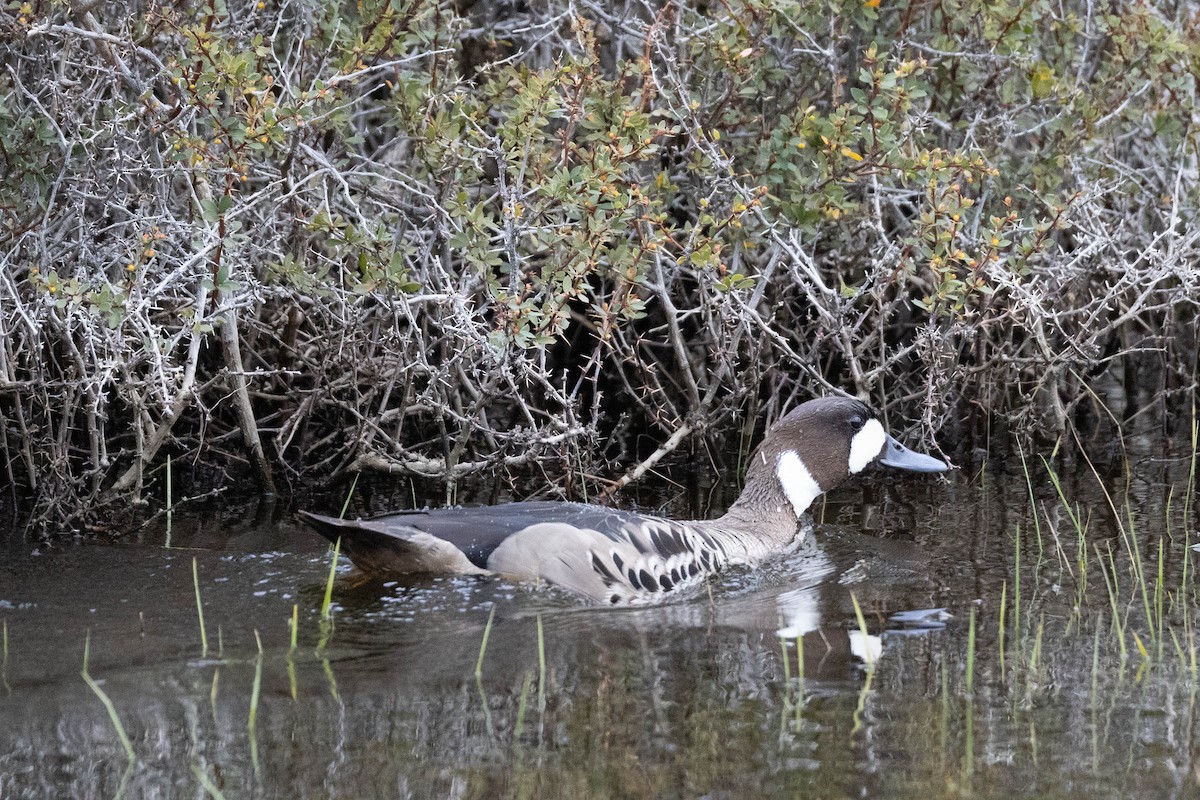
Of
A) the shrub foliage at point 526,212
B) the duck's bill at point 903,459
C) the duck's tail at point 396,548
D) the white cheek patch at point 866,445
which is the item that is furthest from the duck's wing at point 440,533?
the duck's bill at point 903,459

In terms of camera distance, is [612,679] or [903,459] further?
[903,459]

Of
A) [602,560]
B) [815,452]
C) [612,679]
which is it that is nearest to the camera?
[612,679]

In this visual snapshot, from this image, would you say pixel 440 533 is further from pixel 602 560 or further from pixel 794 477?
pixel 794 477

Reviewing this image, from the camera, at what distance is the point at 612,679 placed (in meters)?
4.24

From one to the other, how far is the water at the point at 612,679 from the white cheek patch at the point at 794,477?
0.99 feet

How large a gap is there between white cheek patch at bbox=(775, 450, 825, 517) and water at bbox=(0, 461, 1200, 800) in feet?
0.99

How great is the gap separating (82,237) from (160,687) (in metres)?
2.38

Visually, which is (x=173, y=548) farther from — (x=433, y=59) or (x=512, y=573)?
(x=433, y=59)

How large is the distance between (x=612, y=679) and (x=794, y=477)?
2.28 m

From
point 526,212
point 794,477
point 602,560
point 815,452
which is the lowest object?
point 602,560

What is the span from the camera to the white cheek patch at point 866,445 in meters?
6.32

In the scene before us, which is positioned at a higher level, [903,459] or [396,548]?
[903,459]

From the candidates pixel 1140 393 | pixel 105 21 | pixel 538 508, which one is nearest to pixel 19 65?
pixel 105 21

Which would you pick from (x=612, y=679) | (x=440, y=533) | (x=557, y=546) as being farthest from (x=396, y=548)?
(x=612, y=679)
